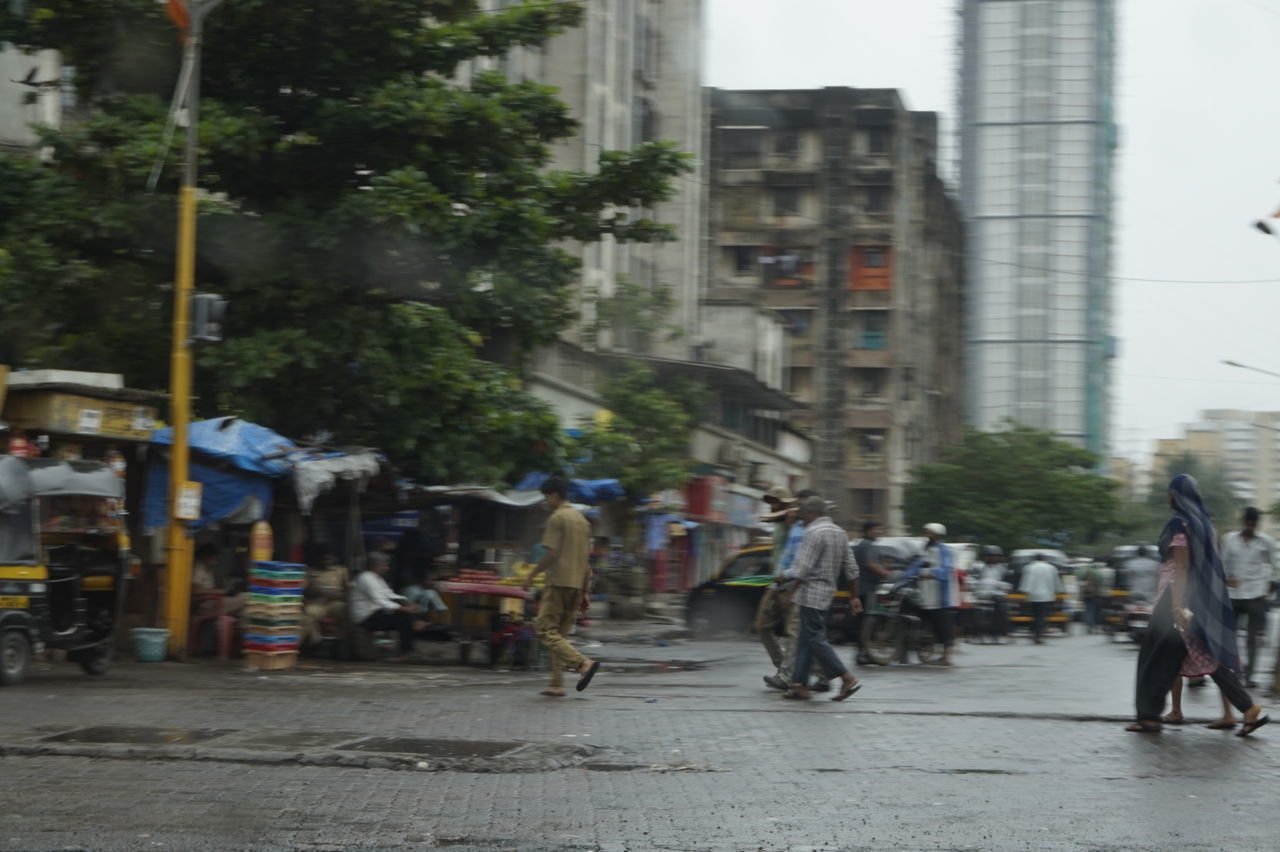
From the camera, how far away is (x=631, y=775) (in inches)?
323

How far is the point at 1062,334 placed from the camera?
513ft

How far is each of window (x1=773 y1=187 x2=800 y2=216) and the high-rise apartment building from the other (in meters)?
75.0

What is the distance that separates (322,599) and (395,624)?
2.93 ft

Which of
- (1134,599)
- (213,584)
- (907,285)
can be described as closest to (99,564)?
(213,584)

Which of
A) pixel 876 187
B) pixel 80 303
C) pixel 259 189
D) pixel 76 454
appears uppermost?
pixel 876 187

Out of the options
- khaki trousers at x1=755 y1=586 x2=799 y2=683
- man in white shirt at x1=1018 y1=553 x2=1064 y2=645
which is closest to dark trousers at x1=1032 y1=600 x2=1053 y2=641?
man in white shirt at x1=1018 y1=553 x2=1064 y2=645

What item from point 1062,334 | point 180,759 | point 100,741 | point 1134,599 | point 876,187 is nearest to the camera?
point 180,759

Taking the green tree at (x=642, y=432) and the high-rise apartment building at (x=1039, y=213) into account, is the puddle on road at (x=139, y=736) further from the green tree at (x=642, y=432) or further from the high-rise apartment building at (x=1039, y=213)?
the high-rise apartment building at (x=1039, y=213)

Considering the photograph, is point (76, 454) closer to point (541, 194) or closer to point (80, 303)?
point (80, 303)

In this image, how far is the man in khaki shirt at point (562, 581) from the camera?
12.7 meters

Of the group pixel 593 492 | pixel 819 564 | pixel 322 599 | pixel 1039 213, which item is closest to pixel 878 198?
pixel 593 492

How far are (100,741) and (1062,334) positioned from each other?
154m

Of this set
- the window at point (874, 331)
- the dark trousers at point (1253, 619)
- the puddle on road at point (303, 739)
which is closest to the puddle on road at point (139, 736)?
the puddle on road at point (303, 739)

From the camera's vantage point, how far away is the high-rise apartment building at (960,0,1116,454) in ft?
509
